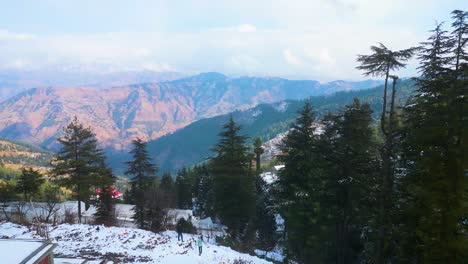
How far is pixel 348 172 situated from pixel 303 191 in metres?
5.03

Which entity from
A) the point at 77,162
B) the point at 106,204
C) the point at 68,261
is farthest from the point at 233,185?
the point at 68,261

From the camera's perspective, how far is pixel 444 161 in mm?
14586

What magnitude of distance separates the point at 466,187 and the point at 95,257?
65.1 ft

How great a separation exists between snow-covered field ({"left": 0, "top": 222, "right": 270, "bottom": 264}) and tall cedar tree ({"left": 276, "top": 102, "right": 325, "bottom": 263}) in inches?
179

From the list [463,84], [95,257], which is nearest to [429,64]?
[463,84]

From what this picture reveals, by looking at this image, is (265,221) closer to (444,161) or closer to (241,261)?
(241,261)

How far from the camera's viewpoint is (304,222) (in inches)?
994

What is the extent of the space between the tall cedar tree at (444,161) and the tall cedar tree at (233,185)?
18.8 metres

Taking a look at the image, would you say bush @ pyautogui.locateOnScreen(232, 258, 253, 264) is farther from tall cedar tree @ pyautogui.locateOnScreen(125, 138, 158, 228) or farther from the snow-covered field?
tall cedar tree @ pyautogui.locateOnScreen(125, 138, 158, 228)

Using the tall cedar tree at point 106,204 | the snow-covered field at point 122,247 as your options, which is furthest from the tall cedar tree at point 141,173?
the snow-covered field at point 122,247

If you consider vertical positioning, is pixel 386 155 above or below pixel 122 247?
above

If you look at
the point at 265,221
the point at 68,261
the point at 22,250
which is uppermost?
the point at 22,250

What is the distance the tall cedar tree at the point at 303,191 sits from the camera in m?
24.2

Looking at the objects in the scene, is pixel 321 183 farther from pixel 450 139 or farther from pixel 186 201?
pixel 186 201
